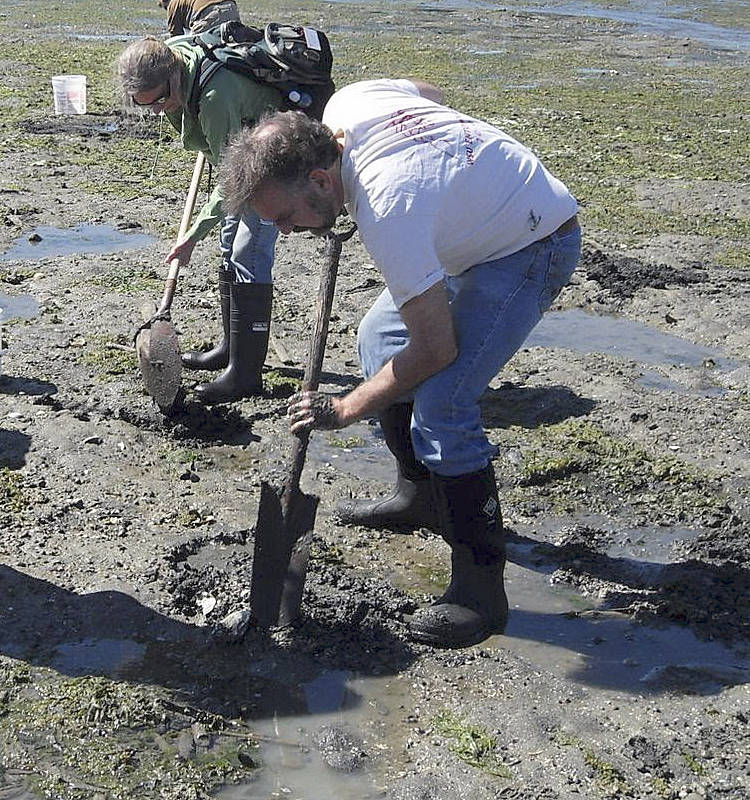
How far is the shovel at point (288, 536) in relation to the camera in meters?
3.99

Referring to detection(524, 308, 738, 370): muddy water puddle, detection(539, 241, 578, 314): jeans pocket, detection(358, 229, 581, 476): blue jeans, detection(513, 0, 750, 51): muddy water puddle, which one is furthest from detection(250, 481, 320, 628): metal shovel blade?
detection(513, 0, 750, 51): muddy water puddle

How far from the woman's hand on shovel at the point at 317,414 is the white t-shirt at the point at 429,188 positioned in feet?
1.55

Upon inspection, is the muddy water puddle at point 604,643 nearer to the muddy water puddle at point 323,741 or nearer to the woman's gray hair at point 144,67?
the muddy water puddle at point 323,741

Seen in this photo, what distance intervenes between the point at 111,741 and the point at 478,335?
1589 millimetres

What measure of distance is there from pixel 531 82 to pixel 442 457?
469 inches

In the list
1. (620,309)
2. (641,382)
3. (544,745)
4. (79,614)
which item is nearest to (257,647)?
(79,614)

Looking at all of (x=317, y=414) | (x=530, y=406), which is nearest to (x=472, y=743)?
(x=317, y=414)

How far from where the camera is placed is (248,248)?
5.55 m

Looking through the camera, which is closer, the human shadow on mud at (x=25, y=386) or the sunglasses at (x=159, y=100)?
the sunglasses at (x=159, y=100)

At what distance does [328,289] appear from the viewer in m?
4.04

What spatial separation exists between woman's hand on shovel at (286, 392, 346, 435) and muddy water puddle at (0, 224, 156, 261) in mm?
4637

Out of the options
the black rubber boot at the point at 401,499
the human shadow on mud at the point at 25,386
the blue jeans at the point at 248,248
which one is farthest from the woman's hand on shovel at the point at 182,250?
the black rubber boot at the point at 401,499

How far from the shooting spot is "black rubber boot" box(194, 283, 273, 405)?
563 centimetres

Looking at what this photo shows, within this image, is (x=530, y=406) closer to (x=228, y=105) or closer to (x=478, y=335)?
(x=228, y=105)
